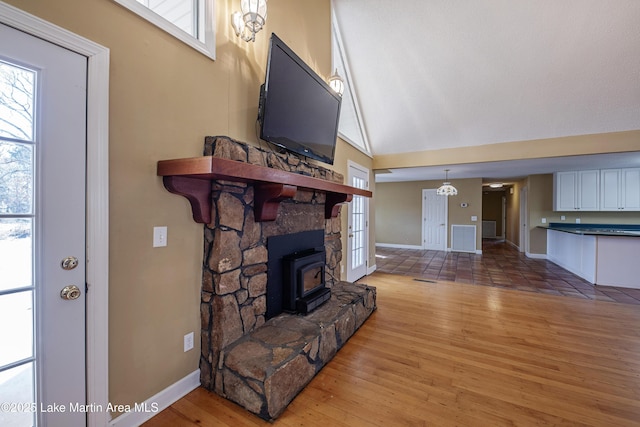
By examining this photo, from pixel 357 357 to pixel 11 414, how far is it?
80.4 inches

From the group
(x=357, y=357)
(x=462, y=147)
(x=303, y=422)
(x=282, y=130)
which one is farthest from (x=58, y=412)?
(x=462, y=147)

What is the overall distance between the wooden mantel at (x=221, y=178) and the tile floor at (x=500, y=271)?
401 centimetres

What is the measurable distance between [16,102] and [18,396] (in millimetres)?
1248

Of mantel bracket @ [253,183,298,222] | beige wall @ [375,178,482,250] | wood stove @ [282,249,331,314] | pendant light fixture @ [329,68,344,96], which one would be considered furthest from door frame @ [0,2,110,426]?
beige wall @ [375,178,482,250]

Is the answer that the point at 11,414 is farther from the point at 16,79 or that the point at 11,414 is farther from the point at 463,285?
the point at 463,285

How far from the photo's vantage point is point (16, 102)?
1.10 metres

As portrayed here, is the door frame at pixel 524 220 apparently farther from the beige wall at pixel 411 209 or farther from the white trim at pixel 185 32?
the white trim at pixel 185 32

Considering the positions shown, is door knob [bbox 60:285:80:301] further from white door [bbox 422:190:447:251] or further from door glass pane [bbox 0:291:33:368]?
white door [bbox 422:190:447:251]

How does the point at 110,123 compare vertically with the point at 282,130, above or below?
below

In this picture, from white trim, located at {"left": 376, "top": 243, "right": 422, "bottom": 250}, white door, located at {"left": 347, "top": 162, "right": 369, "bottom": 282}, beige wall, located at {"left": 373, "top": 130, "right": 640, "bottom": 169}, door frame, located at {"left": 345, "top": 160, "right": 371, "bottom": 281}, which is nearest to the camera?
beige wall, located at {"left": 373, "top": 130, "right": 640, "bottom": 169}

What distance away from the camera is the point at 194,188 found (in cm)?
167

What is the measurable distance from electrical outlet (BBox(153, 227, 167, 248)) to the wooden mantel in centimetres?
22

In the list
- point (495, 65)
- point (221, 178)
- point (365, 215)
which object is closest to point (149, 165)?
point (221, 178)

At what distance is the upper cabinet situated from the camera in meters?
5.72
